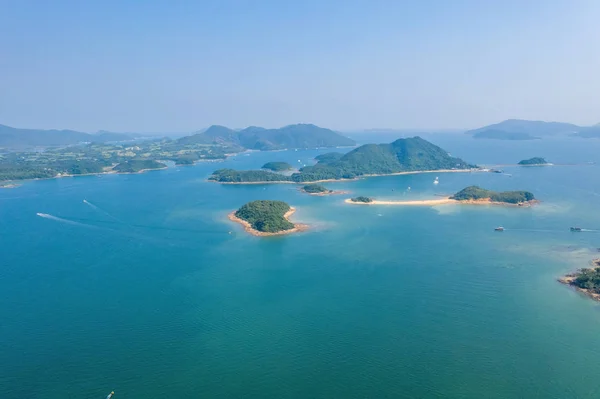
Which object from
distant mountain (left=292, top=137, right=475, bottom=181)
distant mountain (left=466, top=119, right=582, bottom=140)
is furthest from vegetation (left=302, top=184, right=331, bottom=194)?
distant mountain (left=466, top=119, right=582, bottom=140)

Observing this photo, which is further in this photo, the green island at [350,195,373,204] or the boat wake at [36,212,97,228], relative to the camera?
the green island at [350,195,373,204]

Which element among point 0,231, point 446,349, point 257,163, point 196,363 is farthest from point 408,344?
point 257,163

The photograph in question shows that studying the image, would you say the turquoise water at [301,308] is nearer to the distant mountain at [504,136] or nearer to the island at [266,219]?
the island at [266,219]

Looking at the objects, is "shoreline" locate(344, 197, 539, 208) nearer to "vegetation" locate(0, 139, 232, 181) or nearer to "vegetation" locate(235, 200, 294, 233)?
"vegetation" locate(235, 200, 294, 233)

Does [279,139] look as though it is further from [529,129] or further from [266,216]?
[529,129]

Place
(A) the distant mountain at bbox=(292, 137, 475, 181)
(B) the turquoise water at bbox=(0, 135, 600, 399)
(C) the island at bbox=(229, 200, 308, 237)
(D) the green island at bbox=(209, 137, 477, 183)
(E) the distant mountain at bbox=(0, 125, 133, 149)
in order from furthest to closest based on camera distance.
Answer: (E) the distant mountain at bbox=(0, 125, 133, 149) < (A) the distant mountain at bbox=(292, 137, 475, 181) < (D) the green island at bbox=(209, 137, 477, 183) < (C) the island at bbox=(229, 200, 308, 237) < (B) the turquoise water at bbox=(0, 135, 600, 399)

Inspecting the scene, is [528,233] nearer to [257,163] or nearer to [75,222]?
[75,222]

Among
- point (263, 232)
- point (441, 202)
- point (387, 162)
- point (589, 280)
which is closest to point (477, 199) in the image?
point (441, 202)
